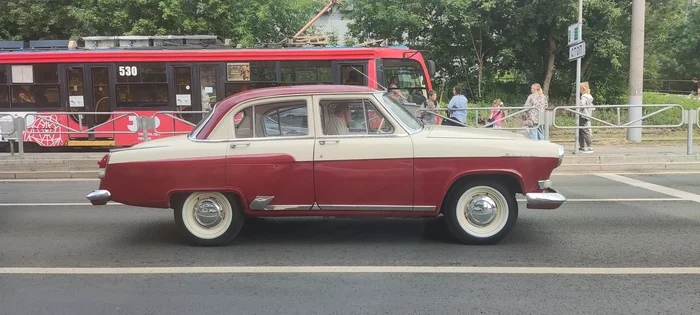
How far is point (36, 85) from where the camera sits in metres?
15.3

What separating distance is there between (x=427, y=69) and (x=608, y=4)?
1013cm

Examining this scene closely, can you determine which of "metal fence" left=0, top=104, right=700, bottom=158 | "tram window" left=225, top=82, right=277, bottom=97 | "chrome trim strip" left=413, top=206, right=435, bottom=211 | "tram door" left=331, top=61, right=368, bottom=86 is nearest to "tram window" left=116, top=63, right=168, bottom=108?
"metal fence" left=0, top=104, right=700, bottom=158

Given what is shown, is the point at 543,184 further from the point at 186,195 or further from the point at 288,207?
the point at 186,195

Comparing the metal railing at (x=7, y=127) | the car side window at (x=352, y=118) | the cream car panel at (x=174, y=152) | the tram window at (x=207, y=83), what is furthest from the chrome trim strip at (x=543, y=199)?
the metal railing at (x=7, y=127)

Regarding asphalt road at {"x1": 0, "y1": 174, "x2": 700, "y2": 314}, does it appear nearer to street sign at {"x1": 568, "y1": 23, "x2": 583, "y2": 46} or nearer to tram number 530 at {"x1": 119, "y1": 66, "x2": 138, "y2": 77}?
street sign at {"x1": 568, "y1": 23, "x2": 583, "y2": 46}

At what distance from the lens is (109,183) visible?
624 cm

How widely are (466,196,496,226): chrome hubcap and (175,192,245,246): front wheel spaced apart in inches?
94.6

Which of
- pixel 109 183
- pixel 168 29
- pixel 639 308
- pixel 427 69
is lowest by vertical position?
pixel 639 308

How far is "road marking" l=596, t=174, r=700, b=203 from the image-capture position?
894 centimetres

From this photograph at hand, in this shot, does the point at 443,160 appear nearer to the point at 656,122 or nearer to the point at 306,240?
the point at 306,240

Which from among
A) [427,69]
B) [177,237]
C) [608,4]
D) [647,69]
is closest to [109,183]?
[177,237]

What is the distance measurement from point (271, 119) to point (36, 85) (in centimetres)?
1161

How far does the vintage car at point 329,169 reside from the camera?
19.8ft

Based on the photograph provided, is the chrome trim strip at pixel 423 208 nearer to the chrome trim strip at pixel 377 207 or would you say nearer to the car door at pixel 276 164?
the chrome trim strip at pixel 377 207
